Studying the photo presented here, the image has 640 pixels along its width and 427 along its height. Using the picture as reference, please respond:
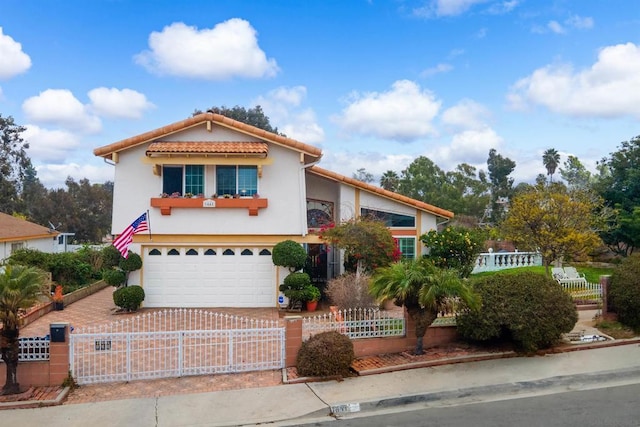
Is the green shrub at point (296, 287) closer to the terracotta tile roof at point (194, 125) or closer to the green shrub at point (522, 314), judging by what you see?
the terracotta tile roof at point (194, 125)

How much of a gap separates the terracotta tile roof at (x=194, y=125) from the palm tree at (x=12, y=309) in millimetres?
8112

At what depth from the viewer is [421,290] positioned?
10562 mm

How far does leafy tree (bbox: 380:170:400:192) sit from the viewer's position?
47.2 meters

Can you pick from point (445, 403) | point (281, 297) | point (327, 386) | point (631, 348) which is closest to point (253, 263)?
point (281, 297)

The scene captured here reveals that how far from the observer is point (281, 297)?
1697cm

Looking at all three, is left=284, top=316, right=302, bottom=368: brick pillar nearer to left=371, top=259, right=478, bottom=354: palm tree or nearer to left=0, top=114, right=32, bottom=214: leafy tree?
left=371, top=259, right=478, bottom=354: palm tree

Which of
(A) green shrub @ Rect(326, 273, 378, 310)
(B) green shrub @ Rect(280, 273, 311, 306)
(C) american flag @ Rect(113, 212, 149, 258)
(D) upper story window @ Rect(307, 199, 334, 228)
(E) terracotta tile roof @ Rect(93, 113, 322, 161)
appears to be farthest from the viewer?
(D) upper story window @ Rect(307, 199, 334, 228)

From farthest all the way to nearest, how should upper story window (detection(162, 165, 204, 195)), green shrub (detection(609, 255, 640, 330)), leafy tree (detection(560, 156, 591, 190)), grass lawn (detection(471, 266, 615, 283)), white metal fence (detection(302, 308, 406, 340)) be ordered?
leafy tree (detection(560, 156, 591, 190)) → grass lawn (detection(471, 266, 615, 283)) → upper story window (detection(162, 165, 204, 195)) → green shrub (detection(609, 255, 640, 330)) → white metal fence (detection(302, 308, 406, 340))

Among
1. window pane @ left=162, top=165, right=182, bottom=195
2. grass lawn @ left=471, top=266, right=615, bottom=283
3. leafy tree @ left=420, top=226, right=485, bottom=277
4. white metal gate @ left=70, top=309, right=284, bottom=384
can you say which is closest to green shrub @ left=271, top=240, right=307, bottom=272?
window pane @ left=162, top=165, right=182, bottom=195

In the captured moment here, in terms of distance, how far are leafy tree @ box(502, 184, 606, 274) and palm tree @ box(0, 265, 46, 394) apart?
1455cm

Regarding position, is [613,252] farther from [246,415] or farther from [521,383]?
[246,415]

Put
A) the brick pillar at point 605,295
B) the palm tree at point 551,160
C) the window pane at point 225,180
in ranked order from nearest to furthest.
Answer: the brick pillar at point 605,295, the window pane at point 225,180, the palm tree at point 551,160

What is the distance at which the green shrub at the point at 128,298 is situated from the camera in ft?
53.8

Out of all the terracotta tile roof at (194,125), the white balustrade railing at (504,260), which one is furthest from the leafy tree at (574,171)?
the terracotta tile roof at (194,125)
